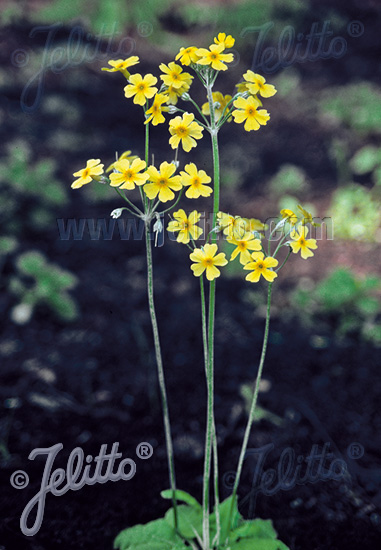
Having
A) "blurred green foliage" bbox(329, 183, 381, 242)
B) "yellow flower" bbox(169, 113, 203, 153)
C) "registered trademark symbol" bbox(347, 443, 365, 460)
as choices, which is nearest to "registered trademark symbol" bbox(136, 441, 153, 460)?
"registered trademark symbol" bbox(347, 443, 365, 460)

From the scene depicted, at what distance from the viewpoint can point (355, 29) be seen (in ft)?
21.7

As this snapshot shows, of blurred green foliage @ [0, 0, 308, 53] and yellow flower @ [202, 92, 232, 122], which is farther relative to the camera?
blurred green foliage @ [0, 0, 308, 53]

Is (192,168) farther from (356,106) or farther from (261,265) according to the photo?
(356,106)

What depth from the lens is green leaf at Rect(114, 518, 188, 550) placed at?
151cm

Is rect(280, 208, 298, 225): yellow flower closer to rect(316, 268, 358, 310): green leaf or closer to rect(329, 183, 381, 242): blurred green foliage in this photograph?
rect(316, 268, 358, 310): green leaf

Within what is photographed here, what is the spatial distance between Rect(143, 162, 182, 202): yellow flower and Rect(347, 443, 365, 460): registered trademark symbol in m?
1.63

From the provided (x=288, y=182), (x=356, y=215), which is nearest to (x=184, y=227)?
(x=356, y=215)

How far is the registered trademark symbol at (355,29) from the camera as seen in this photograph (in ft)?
21.6

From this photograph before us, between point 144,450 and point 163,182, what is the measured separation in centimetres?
140

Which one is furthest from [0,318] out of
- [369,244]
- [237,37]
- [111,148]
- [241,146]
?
[237,37]

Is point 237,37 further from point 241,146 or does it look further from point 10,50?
point 10,50

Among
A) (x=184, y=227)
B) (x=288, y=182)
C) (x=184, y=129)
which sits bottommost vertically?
(x=184, y=227)

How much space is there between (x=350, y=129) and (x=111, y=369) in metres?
3.97

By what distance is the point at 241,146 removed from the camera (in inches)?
197
